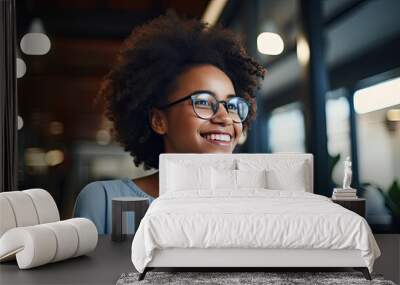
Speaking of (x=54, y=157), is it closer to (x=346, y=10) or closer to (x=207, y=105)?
(x=207, y=105)

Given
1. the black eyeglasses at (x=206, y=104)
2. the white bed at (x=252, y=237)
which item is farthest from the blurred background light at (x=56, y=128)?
the white bed at (x=252, y=237)

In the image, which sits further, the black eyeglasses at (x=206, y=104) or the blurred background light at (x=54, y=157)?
the blurred background light at (x=54, y=157)

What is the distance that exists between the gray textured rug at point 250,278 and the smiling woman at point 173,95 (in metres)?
2.09

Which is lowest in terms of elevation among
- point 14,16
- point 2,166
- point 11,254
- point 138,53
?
point 11,254

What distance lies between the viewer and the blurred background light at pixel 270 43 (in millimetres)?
6145

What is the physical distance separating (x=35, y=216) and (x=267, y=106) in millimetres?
2829

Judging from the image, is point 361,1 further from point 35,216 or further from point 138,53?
point 35,216

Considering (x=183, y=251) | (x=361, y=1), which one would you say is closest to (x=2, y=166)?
(x=183, y=251)

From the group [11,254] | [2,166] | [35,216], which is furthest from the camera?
[2,166]

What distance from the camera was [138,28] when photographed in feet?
→ 20.1

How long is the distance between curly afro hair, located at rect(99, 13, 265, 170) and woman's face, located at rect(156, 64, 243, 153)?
9 cm

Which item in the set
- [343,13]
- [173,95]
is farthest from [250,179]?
[343,13]

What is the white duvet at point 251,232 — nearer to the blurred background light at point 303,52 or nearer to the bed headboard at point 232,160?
the bed headboard at point 232,160

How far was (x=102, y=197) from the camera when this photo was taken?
609 cm
